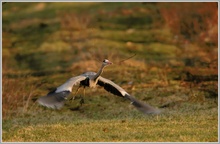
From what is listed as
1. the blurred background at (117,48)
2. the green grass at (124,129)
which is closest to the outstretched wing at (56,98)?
the green grass at (124,129)

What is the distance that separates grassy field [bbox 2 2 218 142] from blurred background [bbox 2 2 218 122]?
0.03 metres

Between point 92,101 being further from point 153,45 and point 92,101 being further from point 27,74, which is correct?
point 153,45

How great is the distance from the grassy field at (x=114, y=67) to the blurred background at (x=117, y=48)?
34 millimetres

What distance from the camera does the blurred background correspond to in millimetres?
20000

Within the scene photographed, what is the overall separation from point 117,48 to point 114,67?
11.6 feet

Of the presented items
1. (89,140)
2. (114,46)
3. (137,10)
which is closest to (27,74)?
(114,46)

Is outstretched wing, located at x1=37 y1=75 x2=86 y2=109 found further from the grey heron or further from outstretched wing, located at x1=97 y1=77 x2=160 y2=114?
outstretched wing, located at x1=97 y1=77 x2=160 y2=114

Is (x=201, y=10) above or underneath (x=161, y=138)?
above

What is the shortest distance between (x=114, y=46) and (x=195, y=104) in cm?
895

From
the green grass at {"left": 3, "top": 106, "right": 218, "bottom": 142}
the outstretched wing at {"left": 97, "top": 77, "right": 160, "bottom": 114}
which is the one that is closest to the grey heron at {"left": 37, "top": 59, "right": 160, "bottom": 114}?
the outstretched wing at {"left": 97, "top": 77, "right": 160, "bottom": 114}

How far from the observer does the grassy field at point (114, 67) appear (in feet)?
51.1

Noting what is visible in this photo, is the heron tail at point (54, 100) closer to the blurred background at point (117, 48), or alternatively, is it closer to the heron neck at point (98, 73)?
the heron neck at point (98, 73)

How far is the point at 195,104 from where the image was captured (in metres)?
18.4

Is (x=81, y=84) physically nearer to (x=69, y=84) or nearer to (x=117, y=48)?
(x=69, y=84)
